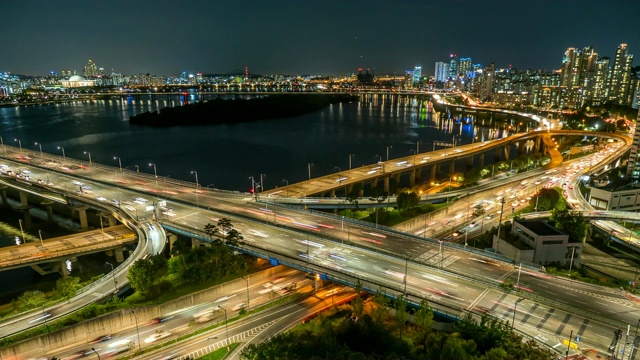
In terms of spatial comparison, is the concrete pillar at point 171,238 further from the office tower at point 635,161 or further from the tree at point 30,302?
the office tower at point 635,161

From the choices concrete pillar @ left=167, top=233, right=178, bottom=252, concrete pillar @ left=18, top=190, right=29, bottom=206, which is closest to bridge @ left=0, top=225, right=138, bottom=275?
concrete pillar @ left=167, top=233, right=178, bottom=252

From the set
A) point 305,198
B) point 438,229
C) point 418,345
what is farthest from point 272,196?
point 418,345

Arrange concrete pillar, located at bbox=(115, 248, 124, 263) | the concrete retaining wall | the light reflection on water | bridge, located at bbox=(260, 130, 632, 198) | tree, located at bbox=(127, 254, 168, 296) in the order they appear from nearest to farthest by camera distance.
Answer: the concrete retaining wall < tree, located at bbox=(127, 254, 168, 296) < concrete pillar, located at bbox=(115, 248, 124, 263) < bridge, located at bbox=(260, 130, 632, 198) < the light reflection on water

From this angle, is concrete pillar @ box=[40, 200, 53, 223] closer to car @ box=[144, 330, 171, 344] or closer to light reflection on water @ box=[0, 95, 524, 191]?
light reflection on water @ box=[0, 95, 524, 191]

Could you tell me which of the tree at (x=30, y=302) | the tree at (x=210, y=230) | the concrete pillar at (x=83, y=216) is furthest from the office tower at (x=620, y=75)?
the tree at (x=30, y=302)

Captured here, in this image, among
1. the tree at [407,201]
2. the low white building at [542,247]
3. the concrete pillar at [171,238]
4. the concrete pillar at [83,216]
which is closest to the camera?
the low white building at [542,247]

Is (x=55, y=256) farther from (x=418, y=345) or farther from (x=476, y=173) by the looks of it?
(x=476, y=173)
